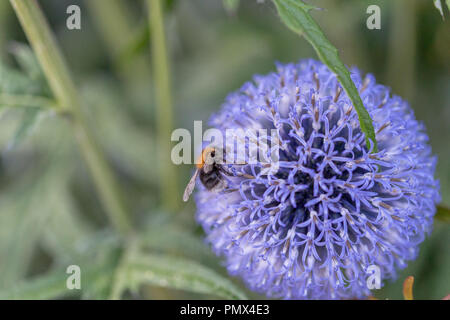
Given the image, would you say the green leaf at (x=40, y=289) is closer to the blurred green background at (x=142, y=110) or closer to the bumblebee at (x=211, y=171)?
the blurred green background at (x=142, y=110)

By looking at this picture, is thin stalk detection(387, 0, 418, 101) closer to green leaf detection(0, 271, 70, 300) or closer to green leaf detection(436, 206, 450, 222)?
green leaf detection(436, 206, 450, 222)

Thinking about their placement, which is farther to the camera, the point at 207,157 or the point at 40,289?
the point at 40,289

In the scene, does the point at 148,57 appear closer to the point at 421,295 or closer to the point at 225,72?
the point at 225,72

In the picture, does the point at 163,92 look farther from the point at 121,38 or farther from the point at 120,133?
the point at 121,38

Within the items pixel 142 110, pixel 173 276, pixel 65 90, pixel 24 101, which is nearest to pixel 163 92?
pixel 65 90

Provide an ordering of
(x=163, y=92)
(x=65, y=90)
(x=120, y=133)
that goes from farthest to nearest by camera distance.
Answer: (x=120, y=133) → (x=163, y=92) → (x=65, y=90)

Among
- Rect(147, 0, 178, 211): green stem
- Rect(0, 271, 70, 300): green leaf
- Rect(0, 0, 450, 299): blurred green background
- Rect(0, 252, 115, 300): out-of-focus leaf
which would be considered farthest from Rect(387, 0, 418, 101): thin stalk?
Rect(0, 271, 70, 300): green leaf

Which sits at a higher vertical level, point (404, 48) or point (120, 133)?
point (404, 48)
